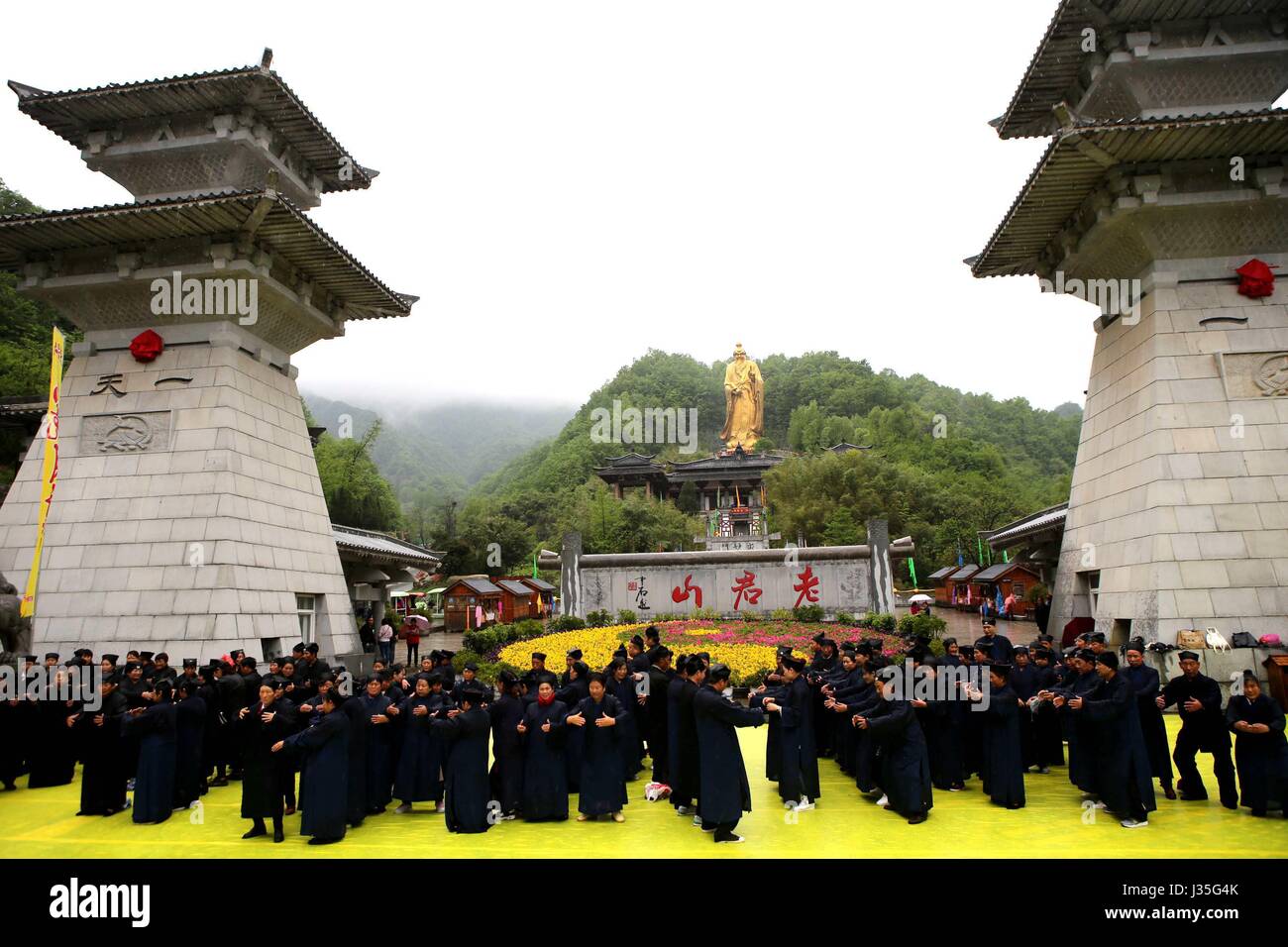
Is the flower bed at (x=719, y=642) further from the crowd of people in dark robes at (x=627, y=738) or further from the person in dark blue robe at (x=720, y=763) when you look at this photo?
the person in dark blue robe at (x=720, y=763)

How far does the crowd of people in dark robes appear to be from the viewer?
636cm

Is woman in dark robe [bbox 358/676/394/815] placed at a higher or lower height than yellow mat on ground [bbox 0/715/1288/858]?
higher

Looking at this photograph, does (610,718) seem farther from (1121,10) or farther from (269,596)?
(1121,10)

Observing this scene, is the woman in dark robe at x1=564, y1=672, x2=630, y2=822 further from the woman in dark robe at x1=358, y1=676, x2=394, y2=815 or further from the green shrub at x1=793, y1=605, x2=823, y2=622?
the green shrub at x1=793, y1=605, x2=823, y2=622

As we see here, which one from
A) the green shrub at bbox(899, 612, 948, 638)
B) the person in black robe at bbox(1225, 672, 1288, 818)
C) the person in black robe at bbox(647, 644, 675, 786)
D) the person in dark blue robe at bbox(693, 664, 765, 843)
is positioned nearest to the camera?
the person in dark blue robe at bbox(693, 664, 765, 843)

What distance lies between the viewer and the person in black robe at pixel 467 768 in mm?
6570

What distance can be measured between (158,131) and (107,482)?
6581 millimetres

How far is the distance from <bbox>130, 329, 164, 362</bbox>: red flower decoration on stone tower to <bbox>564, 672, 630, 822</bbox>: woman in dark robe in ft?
35.1

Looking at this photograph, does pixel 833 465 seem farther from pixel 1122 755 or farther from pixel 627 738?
pixel 1122 755

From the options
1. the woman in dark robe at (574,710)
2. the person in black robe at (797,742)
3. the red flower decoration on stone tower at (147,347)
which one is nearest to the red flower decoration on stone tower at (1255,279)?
the person in black robe at (797,742)

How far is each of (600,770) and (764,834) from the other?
5.14ft

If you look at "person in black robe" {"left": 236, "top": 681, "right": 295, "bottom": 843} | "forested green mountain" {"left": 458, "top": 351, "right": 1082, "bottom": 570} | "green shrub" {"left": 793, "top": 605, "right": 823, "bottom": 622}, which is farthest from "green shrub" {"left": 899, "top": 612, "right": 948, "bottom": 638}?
"forested green mountain" {"left": 458, "top": 351, "right": 1082, "bottom": 570}

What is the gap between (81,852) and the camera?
6133 mm

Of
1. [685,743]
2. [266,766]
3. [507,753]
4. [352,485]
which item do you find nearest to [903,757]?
[685,743]
